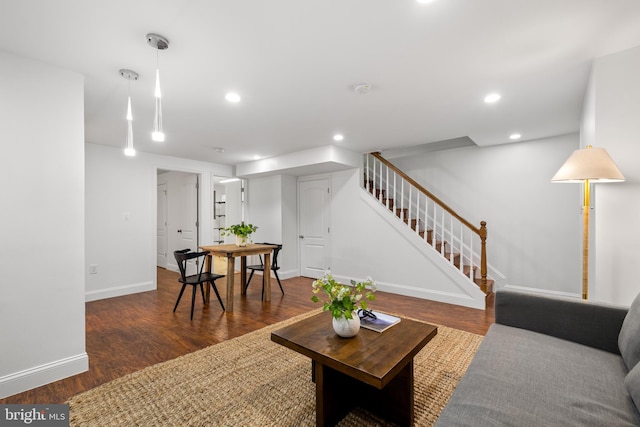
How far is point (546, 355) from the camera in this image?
154cm

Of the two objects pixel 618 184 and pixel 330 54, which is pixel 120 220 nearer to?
pixel 330 54

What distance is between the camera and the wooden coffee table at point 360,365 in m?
1.47

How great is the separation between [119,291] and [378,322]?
14.4ft

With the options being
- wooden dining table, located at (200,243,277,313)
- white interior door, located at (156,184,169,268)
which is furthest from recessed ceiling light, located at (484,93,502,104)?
white interior door, located at (156,184,169,268)

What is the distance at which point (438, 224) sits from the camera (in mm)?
4789

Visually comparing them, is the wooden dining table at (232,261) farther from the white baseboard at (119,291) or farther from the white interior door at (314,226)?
the white baseboard at (119,291)

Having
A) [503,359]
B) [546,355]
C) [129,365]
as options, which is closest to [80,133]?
[129,365]

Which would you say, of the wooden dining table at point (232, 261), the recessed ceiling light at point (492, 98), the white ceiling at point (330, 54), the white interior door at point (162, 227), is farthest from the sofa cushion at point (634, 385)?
the white interior door at point (162, 227)

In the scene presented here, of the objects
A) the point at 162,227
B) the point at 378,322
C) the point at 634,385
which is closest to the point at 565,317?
the point at 634,385

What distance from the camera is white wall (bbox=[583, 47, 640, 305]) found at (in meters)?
1.94

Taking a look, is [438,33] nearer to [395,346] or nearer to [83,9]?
[395,346]

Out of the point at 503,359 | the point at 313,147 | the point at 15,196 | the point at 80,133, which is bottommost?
the point at 503,359

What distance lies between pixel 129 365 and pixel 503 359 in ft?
8.76

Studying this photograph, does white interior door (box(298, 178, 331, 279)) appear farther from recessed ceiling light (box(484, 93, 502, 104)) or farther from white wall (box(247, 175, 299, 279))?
recessed ceiling light (box(484, 93, 502, 104))
